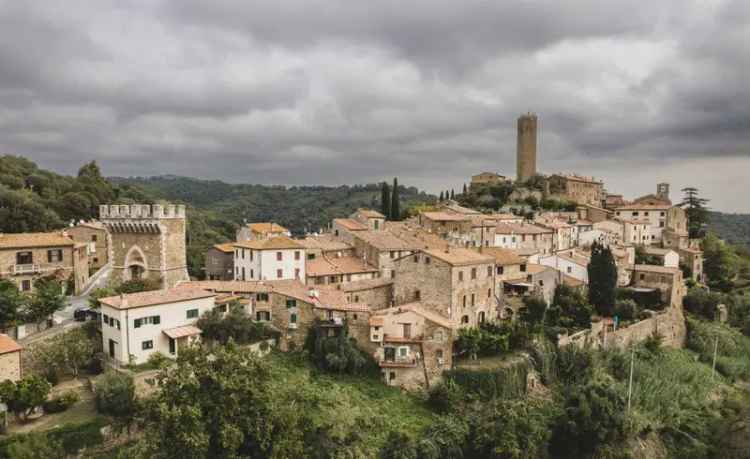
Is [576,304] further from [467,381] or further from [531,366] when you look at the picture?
[467,381]

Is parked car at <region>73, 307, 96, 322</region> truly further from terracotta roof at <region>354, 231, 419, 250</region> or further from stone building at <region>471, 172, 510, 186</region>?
stone building at <region>471, 172, 510, 186</region>

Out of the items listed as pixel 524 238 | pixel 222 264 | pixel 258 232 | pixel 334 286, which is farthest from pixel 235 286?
pixel 524 238

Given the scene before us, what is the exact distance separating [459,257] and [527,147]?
76.4m

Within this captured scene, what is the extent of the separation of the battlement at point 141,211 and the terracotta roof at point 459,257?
19.2 metres

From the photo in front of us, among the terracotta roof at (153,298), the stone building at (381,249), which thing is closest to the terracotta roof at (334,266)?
the stone building at (381,249)

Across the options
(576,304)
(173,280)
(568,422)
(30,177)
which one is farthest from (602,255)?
(30,177)

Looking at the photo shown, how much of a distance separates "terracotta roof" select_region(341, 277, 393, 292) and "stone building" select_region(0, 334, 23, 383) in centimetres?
2045

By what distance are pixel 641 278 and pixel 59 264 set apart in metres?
51.8

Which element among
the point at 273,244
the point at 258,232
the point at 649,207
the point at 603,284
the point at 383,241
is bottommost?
the point at 603,284

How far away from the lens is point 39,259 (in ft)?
113

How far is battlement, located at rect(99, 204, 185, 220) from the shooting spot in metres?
35.7

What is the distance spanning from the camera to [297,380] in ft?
92.1

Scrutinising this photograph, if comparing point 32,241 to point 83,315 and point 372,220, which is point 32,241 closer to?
point 83,315

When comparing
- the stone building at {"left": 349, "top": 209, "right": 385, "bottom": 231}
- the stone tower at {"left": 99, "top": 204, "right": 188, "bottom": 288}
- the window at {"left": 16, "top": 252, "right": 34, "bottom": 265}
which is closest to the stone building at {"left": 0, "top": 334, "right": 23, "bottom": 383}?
the window at {"left": 16, "top": 252, "right": 34, "bottom": 265}
